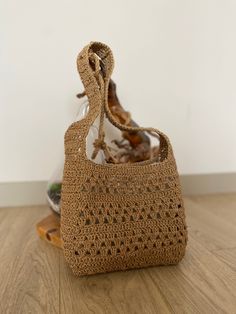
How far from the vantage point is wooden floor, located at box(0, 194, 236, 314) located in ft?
1.43

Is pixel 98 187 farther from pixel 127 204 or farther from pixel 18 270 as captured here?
pixel 18 270

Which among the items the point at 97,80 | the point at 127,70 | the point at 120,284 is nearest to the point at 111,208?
the point at 120,284

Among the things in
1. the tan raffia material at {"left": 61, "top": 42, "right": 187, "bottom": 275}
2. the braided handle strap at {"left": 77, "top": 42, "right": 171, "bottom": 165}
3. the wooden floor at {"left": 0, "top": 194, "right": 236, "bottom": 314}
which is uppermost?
the braided handle strap at {"left": 77, "top": 42, "right": 171, "bottom": 165}

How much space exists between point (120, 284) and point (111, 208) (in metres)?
0.12

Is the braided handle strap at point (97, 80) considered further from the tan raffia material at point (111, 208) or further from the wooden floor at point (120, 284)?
the wooden floor at point (120, 284)

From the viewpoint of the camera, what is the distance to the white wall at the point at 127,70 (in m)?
0.97

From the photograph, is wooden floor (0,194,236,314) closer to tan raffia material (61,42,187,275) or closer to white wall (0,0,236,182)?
tan raffia material (61,42,187,275)

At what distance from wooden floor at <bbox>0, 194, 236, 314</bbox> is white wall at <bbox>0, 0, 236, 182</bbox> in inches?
15.5

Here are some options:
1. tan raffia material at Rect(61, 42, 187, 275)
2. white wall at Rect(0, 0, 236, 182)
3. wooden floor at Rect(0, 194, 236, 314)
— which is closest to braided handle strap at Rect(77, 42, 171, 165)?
tan raffia material at Rect(61, 42, 187, 275)

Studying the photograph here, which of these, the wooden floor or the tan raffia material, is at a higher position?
the tan raffia material

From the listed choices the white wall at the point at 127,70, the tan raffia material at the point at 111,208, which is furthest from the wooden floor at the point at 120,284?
the white wall at the point at 127,70

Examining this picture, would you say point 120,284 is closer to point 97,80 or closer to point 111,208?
point 111,208

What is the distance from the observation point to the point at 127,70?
1032mm

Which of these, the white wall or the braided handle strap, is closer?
the braided handle strap
